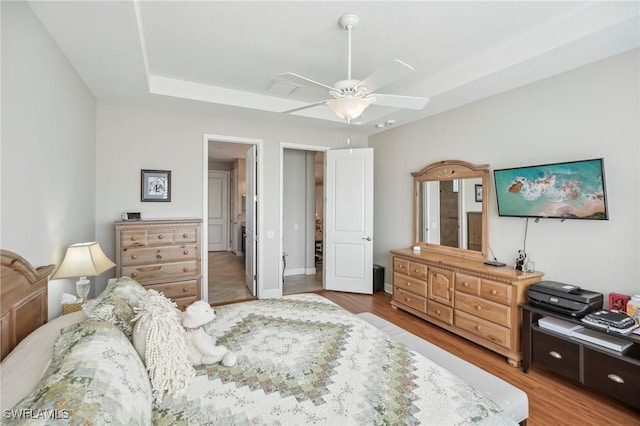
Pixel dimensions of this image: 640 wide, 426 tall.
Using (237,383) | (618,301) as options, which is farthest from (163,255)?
(618,301)

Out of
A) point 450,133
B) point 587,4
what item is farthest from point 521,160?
point 587,4

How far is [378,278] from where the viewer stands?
16.1ft

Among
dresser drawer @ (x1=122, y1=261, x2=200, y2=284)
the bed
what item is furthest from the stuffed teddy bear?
dresser drawer @ (x1=122, y1=261, x2=200, y2=284)

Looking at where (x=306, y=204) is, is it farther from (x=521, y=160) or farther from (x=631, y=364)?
(x=631, y=364)

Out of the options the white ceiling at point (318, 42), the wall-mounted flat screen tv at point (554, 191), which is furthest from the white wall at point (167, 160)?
the wall-mounted flat screen tv at point (554, 191)

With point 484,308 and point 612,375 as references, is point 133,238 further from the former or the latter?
point 612,375

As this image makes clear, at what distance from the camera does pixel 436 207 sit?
4.04 metres

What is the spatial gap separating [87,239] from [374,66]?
11.4 ft

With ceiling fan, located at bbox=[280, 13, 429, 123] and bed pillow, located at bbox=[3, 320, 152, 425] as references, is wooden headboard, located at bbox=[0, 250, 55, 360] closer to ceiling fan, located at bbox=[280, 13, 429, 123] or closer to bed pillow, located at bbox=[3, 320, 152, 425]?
bed pillow, located at bbox=[3, 320, 152, 425]

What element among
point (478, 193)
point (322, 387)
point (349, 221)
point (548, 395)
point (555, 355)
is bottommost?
point (548, 395)

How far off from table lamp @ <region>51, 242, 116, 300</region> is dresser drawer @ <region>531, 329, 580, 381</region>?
3.59 m

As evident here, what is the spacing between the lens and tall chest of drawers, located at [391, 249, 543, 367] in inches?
107

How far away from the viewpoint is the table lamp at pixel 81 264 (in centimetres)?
212

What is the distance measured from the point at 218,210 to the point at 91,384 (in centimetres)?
866
